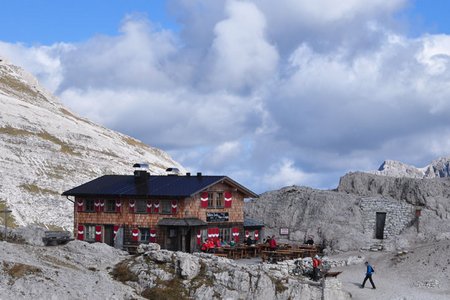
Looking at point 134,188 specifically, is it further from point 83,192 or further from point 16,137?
point 16,137

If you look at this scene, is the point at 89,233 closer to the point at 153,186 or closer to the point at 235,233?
the point at 153,186

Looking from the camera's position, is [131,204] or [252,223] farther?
[252,223]

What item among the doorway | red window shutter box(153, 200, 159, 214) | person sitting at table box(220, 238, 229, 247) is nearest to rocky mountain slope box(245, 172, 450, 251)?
the doorway

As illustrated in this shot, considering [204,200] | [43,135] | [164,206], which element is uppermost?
[43,135]

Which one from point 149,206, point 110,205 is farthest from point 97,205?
point 149,206

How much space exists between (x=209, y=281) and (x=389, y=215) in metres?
27.9

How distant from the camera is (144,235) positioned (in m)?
67.9

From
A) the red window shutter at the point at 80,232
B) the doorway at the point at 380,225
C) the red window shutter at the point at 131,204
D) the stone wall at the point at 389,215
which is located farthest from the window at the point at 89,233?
the doorway at the point at 380,225

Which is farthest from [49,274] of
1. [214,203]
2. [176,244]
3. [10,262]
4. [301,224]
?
[301,224]

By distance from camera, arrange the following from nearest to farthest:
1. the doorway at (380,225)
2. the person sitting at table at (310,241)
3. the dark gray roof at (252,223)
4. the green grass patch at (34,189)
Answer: the person sitting at table at (310,241), the doorway at (380,225), the dark gray roof at (252,223), the green grass patch at (34,189)

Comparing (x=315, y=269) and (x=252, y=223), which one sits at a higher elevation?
(x=252, y=223)

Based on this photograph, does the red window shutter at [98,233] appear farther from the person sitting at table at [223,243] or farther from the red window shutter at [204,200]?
the person sitting at table at [223,243]

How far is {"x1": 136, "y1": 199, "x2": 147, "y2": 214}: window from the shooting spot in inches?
2679

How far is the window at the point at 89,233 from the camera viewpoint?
7131cm
